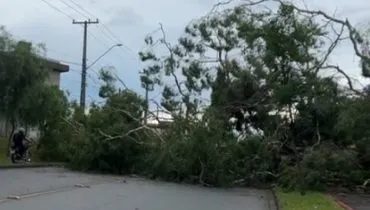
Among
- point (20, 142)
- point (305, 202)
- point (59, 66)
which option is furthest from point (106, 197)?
point (59, 66)

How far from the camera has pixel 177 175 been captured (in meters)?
28.0

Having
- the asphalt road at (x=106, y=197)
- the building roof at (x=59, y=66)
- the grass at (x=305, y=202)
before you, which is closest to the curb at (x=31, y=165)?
the asphalt road at (x=106, y=197)

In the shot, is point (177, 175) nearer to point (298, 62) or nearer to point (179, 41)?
point (298, 62)

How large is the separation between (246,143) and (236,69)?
18.9ft

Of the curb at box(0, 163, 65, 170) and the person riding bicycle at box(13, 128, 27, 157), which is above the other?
the person riding bicycle at box(13, 128, 27, 157)

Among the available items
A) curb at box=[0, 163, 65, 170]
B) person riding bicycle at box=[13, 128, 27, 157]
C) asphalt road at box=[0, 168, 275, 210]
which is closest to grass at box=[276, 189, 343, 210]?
asphalt road at box=[0, 168, 275, 210]

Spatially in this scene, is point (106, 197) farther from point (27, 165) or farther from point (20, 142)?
point (20, 142)

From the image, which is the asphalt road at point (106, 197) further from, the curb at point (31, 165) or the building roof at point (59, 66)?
the building roof at point (59, 66)

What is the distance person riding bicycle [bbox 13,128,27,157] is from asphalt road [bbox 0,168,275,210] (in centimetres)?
913

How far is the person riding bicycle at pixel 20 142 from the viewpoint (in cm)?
3294

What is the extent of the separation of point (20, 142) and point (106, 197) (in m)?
16.5

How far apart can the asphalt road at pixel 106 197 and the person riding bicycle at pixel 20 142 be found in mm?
9134

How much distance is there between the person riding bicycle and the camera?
32.9 m

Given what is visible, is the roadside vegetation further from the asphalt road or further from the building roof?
the building roof
